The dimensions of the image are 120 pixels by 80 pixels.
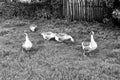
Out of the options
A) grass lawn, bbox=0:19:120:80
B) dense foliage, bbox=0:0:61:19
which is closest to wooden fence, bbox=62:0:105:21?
dense foliage, bbox=0:0:61:19

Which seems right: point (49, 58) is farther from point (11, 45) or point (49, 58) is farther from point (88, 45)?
point (11, 45)

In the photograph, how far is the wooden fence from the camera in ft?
37.9

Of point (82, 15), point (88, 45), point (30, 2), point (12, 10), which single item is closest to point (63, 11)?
point (82, 15)

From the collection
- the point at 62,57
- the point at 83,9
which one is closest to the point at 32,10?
the point at 83,9

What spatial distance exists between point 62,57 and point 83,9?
564 centimetres

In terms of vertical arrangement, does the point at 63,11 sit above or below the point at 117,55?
above

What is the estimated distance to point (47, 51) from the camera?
7.85m

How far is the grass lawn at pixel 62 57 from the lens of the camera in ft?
19.4

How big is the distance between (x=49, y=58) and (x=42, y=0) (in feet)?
22.7

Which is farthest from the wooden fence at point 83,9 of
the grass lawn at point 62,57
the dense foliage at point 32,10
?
the grass lawn at point 62,57

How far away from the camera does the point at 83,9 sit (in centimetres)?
1203

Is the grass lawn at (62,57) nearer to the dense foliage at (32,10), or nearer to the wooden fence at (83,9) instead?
the wooden fence at (83,9)

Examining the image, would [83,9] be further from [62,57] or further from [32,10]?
[62,57]

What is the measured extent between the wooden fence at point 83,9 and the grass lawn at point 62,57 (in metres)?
1.04
